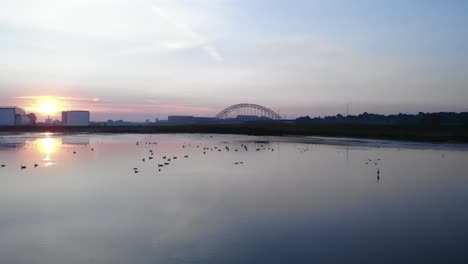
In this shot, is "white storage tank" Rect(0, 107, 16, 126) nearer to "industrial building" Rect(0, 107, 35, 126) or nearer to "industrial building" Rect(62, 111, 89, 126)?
"industrial building" Rect(0, 107, 35, 126)

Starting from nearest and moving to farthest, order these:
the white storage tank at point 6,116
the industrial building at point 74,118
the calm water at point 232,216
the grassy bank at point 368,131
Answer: the calm water at point 232,216 < the grassy bank at point 368,131 < the white storage tank at point 6,116 < the industrial building at point 74,118

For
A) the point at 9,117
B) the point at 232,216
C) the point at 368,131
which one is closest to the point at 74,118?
the point at 9,117

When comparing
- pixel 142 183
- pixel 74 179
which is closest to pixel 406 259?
pixel 142 183

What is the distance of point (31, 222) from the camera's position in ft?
40.3

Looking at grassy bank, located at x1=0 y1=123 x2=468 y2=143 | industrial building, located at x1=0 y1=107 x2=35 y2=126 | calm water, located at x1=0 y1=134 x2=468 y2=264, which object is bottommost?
calm water, located at x1=0 y1=134 x2=468 y2=264

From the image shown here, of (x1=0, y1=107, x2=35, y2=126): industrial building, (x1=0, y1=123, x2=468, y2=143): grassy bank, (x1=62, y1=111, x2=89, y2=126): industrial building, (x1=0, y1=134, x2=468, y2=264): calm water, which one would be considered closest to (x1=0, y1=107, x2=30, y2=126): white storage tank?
(x1=0, y1=107, x2=35, y2=126): industrial building

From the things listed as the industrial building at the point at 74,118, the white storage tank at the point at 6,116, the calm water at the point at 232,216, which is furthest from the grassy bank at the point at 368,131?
the industrial building at the point at 74,118

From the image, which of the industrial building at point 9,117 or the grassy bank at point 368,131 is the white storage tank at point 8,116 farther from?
the grassy bank at point 368,131

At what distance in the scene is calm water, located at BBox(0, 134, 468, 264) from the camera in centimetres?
969

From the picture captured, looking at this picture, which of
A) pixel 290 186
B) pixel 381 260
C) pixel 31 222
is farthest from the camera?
pixel 290 186

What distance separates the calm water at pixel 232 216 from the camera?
969 cm

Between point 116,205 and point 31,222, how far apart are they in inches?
118

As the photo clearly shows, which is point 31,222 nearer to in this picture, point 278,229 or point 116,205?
point 116,205

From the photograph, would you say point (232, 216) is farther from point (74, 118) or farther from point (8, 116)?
point (74, 118)
